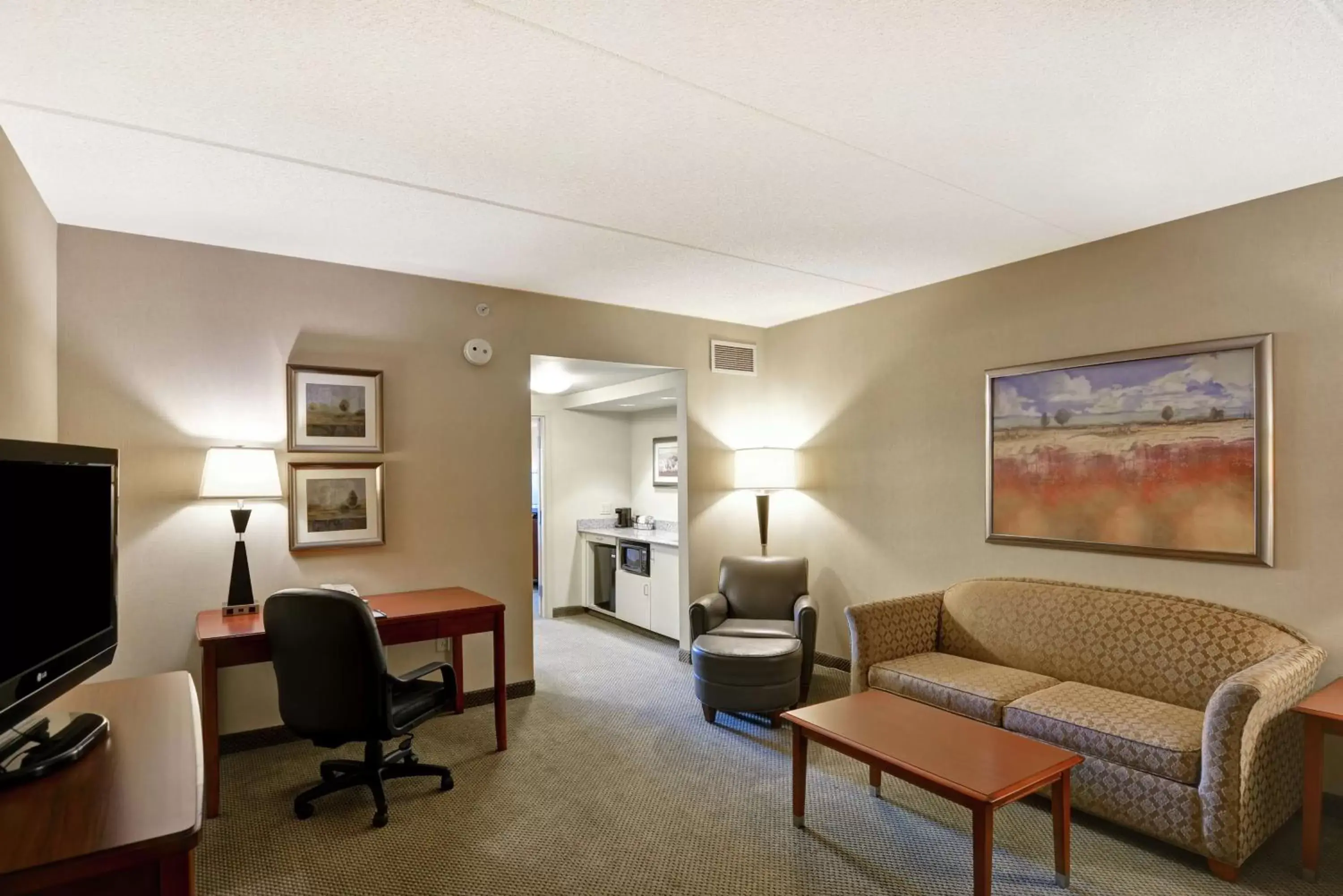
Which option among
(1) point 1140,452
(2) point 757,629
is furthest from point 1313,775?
(2) point 757,629

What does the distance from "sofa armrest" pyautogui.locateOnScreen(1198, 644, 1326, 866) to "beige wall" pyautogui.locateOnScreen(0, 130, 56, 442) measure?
4.08 m

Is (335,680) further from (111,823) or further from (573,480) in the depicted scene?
(573,480)

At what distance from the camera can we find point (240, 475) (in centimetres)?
325

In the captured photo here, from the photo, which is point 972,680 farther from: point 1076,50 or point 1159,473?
point 1076,50

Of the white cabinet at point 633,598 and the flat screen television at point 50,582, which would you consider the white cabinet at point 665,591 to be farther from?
the flat screen television at point 50,582

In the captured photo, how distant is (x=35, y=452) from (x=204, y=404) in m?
2.04

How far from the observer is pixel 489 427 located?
4.26 meters

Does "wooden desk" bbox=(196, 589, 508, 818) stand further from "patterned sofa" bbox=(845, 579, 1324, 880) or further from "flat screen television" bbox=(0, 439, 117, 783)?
"patterned sofa" bbox=(845, 579, 1324, 880)

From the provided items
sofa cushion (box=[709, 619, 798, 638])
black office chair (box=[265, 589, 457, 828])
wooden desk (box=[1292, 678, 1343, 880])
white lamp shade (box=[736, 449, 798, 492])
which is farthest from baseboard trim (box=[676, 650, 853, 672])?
black office chair (box=[265, 589, 457, 828])

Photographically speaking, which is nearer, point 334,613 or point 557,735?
point 334,613

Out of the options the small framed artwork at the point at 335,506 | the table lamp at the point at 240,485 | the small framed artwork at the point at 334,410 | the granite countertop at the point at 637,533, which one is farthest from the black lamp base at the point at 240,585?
the granite countertop at the point at 637,533

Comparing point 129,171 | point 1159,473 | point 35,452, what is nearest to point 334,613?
point 35,452

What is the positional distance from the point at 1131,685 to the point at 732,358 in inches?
126

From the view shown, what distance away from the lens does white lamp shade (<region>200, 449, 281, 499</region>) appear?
3.22 meters
